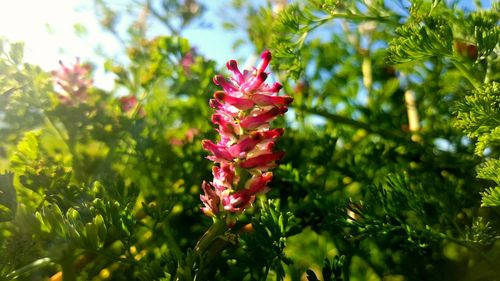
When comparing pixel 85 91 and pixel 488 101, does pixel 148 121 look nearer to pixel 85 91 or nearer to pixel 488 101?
pixel 85 91

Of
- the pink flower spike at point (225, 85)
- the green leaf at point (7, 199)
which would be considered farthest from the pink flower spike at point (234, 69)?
the green leaf at point (7, 199)

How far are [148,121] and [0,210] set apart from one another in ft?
2.99

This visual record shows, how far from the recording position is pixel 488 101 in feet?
3.69

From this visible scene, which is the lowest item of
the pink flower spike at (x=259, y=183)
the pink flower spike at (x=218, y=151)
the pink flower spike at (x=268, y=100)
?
the pink flower spike at (x=259, y=183)

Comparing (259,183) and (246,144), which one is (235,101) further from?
(259,183)

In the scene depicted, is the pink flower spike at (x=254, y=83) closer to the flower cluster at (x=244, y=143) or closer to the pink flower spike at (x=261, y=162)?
the flower cluster at (x=244, y=143)

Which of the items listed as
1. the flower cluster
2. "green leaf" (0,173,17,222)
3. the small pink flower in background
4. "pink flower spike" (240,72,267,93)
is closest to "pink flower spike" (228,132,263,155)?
the flower cluster

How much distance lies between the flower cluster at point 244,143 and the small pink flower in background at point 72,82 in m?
1.05

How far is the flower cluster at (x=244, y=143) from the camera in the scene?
1.12 metres

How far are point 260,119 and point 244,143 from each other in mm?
81

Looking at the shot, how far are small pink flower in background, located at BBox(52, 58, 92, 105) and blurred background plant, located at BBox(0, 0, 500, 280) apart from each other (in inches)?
1.3

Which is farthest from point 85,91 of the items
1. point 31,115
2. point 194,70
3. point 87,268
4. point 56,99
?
point 87,268

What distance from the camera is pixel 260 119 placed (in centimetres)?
114

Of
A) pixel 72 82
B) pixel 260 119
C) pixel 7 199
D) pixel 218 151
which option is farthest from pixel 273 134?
pixel 72 82
